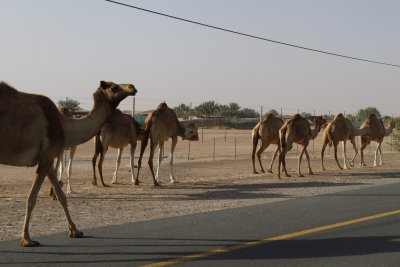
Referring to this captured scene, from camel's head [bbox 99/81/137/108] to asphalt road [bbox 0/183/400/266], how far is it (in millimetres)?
2215

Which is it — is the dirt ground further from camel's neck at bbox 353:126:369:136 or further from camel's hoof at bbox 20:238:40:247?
camel's neck at bbox 353:126:369:136

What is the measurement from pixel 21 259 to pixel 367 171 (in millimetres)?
19156

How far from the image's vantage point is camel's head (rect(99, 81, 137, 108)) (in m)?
10.2

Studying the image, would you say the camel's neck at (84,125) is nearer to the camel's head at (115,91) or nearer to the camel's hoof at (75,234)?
the camel's head at (115,91)

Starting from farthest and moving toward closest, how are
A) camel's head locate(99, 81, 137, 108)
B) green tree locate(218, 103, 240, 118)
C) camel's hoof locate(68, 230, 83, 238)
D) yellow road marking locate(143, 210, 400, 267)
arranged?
green tree locate(218, 103, 240, 118), camel's head locate(99, 81, 137, 108), camel's hoof locate(68, 230, 83, 238), yellow road marking locate(143, 210, 400, 267)

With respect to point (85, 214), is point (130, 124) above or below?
above

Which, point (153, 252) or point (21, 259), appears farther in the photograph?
point (153, 252)

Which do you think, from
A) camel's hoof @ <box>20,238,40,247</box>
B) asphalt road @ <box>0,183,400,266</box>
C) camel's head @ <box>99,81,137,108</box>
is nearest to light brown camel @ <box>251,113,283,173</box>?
asphalt road @ <box>0,183,400,266</box>

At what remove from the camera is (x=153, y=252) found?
825 centimetres

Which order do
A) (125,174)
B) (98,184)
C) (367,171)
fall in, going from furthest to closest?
(367,171) → (125,174) → (98,184)

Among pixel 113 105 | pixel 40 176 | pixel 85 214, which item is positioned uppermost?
pixel 113 105

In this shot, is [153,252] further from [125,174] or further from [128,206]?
[125,174]

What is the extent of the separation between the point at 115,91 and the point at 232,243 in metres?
3.40

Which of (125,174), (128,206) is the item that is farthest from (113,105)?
Result: (125,174)
